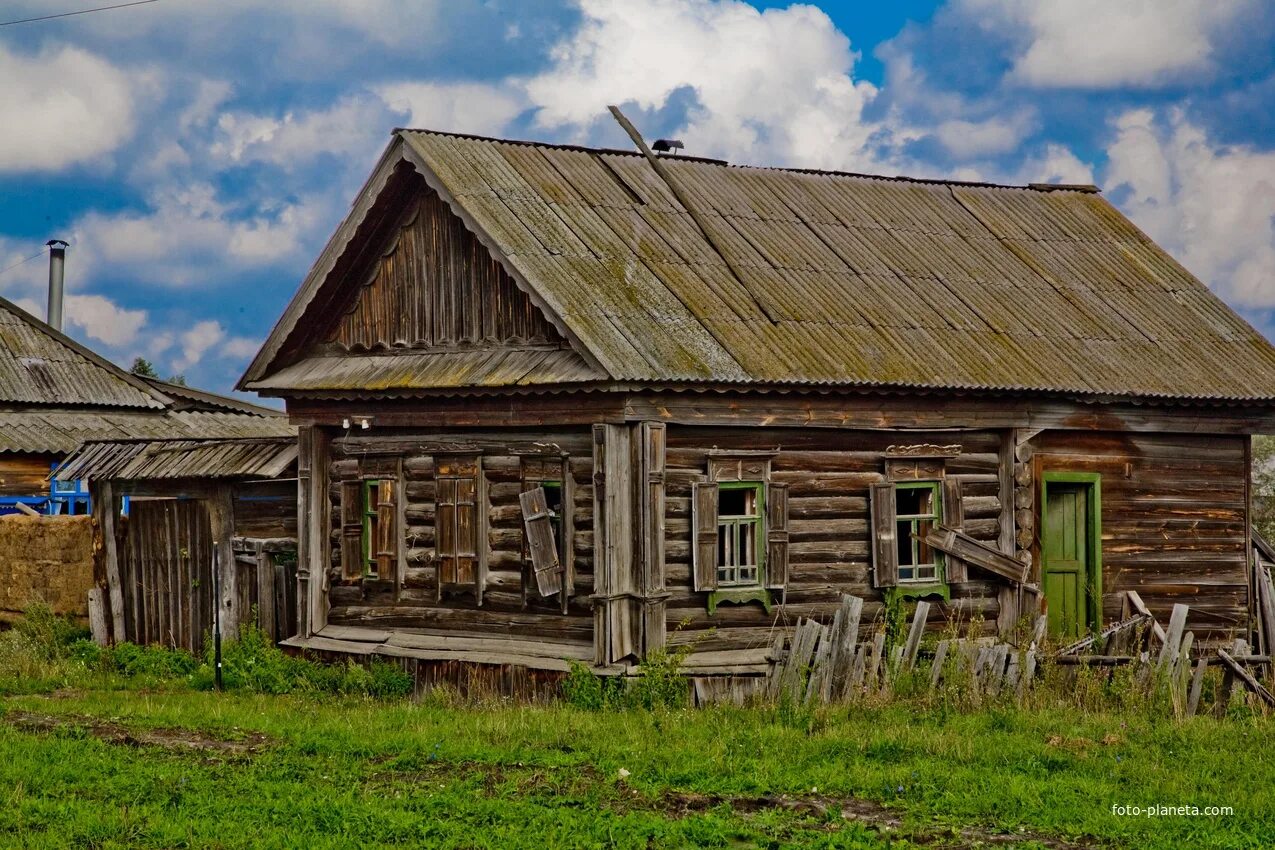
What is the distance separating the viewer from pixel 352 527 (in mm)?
18172

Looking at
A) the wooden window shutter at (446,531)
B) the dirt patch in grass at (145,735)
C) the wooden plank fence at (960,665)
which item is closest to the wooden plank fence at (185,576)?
the wooden window shutter at (446,531)

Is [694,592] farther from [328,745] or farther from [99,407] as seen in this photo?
[99,407]

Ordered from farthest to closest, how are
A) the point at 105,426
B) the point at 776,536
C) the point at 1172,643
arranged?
the point at 105,426
the point at 776,536
the point at 1172,643

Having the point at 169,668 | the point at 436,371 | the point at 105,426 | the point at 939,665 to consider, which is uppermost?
the point at 436,371

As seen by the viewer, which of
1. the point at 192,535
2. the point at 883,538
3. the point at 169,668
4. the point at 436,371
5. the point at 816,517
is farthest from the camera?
the point at 192,535

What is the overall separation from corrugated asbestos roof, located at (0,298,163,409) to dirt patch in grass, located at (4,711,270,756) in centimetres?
1896

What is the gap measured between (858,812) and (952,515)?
24.8ft

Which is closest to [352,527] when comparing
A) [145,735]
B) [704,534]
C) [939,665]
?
[704,534]

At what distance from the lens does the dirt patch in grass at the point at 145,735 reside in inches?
502

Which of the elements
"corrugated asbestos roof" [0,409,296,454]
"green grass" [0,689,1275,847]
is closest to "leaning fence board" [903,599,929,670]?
"green grass" [0,689,1275,847]

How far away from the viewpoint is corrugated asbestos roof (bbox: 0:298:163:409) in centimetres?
3256

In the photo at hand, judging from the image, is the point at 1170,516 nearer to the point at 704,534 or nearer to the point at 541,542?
the point at 704,534

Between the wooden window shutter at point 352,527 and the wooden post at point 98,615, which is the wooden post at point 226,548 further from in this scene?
the wooden post at point 98,615

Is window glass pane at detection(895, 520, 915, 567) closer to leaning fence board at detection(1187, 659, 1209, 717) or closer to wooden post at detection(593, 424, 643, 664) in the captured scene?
wooden post at detection(593, 424, 643, 664)
